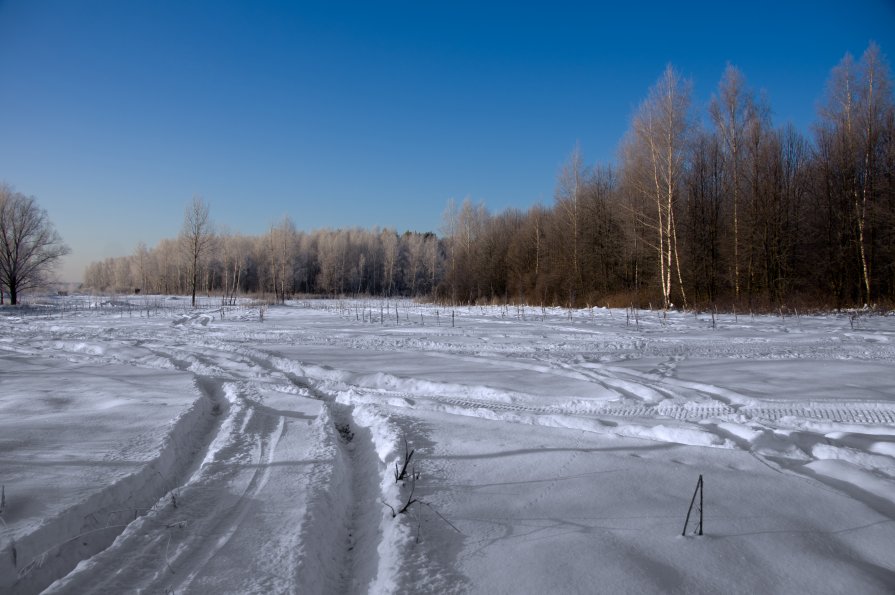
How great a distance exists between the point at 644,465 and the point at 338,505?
7.70 ft

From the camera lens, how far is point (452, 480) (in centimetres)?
355

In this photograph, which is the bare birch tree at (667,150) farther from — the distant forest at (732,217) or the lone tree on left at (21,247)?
the lone tree on left at (21,247)

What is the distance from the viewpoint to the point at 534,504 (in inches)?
121

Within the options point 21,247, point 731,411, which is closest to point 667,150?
point 731,411

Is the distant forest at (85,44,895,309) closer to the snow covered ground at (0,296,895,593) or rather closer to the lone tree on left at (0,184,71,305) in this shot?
the snow covered ground at (0,296,895,593)

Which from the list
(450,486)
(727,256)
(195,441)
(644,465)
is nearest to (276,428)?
(195,441)

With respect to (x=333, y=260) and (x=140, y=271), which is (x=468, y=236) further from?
(x=140, y=271)

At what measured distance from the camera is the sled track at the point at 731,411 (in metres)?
5.02

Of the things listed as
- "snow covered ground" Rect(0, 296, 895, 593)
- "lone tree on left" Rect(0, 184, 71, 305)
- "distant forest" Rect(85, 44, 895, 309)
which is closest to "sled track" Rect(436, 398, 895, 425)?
"snow covered ground" Rect(0, 296, 895, 593)

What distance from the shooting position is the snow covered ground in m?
2.37

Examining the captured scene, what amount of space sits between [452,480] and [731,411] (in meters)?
3.69

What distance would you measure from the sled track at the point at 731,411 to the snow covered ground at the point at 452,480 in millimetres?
43

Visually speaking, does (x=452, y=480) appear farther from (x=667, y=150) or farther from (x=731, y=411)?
(x=667, y=150)

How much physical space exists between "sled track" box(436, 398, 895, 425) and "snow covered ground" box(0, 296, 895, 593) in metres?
0.04
